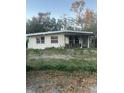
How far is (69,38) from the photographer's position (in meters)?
2.40

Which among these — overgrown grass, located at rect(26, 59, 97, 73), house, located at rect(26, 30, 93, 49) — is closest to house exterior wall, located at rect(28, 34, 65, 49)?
house, located at rect(26, 30, 93, 49)

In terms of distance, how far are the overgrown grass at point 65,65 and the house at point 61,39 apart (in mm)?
146

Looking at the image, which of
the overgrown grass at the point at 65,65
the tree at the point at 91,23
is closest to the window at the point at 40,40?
the overgrown grass at the point at 65,65

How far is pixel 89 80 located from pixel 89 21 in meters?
0.53

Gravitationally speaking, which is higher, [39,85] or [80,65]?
[80,65]

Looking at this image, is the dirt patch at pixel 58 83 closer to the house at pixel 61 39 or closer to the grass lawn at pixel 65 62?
the grass lawn at pixel 65 62

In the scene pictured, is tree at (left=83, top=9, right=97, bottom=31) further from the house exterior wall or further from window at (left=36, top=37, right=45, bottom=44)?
window at (left=36, top=37, right=45, bottom=44)

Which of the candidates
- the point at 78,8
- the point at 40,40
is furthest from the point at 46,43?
the point at 78,8

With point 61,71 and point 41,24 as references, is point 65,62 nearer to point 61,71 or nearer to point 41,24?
point 61,71

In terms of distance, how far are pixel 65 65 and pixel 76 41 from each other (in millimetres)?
244

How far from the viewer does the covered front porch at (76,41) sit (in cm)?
239
